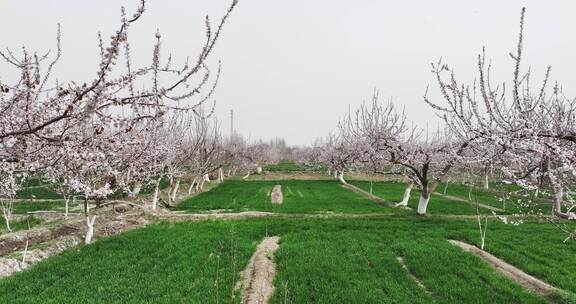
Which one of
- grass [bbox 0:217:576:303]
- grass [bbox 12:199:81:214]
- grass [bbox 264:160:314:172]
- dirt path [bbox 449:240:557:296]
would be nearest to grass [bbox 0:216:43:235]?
grass [bbox 12:199:81:214]

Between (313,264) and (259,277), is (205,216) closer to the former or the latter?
(313,264)

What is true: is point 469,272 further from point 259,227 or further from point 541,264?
point 259,227

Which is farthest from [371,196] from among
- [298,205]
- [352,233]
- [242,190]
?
[352,233]

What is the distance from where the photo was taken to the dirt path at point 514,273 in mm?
9509

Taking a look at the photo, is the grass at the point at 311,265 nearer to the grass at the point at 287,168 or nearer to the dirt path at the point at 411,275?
the dirt path at the point at 411,275

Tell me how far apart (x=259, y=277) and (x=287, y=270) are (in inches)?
36.8

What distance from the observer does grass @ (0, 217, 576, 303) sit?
875cm

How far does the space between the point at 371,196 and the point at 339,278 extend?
21.5 meters

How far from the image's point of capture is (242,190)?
34.3m

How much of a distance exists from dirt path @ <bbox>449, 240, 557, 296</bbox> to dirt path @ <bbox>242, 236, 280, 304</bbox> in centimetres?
705

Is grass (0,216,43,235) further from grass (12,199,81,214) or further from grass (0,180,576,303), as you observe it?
grass (12,199,81,214)

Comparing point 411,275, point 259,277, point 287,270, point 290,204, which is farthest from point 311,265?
point 290,204

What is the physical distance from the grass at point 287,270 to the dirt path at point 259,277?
23 cm

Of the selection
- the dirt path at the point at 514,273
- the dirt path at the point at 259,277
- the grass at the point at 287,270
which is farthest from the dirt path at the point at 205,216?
the dirt path at the point at 514,273
